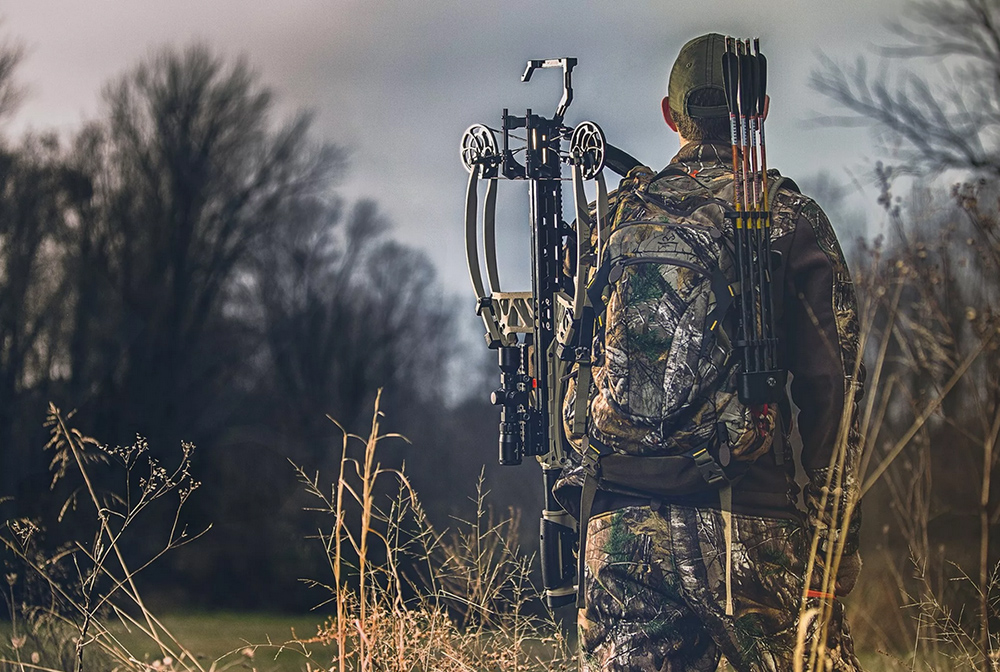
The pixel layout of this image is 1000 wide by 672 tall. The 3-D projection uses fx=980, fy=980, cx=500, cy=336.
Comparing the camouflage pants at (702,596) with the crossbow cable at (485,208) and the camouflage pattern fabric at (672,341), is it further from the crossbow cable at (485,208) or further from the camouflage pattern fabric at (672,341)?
the crossbow cable at (485,208)

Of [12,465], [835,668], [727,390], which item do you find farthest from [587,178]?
[12,465]

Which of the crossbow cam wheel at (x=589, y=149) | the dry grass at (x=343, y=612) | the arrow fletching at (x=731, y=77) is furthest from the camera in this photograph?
the crossbow cam wheel at (x=589, y=149)

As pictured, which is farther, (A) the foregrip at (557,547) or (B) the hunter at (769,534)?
(A) the foregrip at (557,547)

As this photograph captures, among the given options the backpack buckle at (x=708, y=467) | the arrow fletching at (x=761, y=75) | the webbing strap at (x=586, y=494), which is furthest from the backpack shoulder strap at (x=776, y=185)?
the webbing strap at (x=586, y=494)

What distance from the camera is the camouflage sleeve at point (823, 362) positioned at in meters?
2.43

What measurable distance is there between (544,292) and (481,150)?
49 cm

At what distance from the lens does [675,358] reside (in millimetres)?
2498

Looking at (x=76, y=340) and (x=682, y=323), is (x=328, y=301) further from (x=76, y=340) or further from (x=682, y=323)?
(x=682, y=323)

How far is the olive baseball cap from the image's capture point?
106 inches

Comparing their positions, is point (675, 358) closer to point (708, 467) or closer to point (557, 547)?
point (708, 467)

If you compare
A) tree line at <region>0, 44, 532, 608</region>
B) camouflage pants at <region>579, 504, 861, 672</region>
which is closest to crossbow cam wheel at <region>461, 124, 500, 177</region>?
camouflage pants at <region>579, 504, 861, 672</region>

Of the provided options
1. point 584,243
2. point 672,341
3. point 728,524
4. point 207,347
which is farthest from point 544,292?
point 207,347

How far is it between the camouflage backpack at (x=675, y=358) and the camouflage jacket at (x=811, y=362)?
0.07m

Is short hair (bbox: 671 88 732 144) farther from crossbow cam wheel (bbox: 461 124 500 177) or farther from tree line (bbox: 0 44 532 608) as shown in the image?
tree line (bbox: 0 44 532 608)
